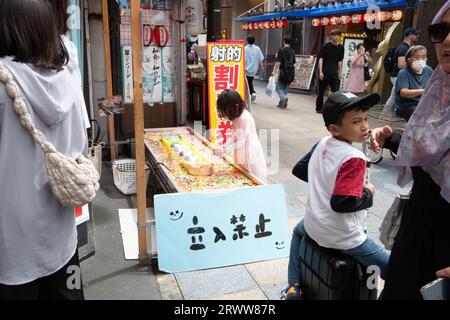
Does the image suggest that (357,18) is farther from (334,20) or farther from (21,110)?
(21,110)

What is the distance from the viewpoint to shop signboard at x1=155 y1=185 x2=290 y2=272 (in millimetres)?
3594

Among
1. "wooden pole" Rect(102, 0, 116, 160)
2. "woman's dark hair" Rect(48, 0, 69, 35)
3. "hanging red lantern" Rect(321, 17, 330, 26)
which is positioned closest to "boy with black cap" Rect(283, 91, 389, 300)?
"woman's dark hair" Rect(48, 0, 69, 35)

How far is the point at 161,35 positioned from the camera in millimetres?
7195

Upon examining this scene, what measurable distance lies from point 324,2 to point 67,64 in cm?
1422

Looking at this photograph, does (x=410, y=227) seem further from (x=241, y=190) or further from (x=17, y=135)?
(x=241, y=190)

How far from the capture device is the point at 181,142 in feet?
19.6

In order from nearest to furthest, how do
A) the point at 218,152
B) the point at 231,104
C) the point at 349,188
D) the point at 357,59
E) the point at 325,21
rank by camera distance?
1. the point at 349,188
2. the point at 231,104
3. the point at 218,152
4. the point at 357,59
5. the point at 325,21

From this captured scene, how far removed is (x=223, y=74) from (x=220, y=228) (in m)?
3.70

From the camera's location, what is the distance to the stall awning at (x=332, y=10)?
445 inches

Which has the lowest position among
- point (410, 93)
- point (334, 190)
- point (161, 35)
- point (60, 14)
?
point (334, 190)

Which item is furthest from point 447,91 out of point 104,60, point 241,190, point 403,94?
point 104,60

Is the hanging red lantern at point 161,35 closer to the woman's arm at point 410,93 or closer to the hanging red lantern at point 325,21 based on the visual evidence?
the woman's arm at point 410,93

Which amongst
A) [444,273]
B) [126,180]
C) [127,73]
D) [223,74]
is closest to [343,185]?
[444,273]

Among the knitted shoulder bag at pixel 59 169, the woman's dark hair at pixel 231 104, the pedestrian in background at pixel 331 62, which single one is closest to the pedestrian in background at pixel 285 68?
the pedestrian in background at pixel 331 62
